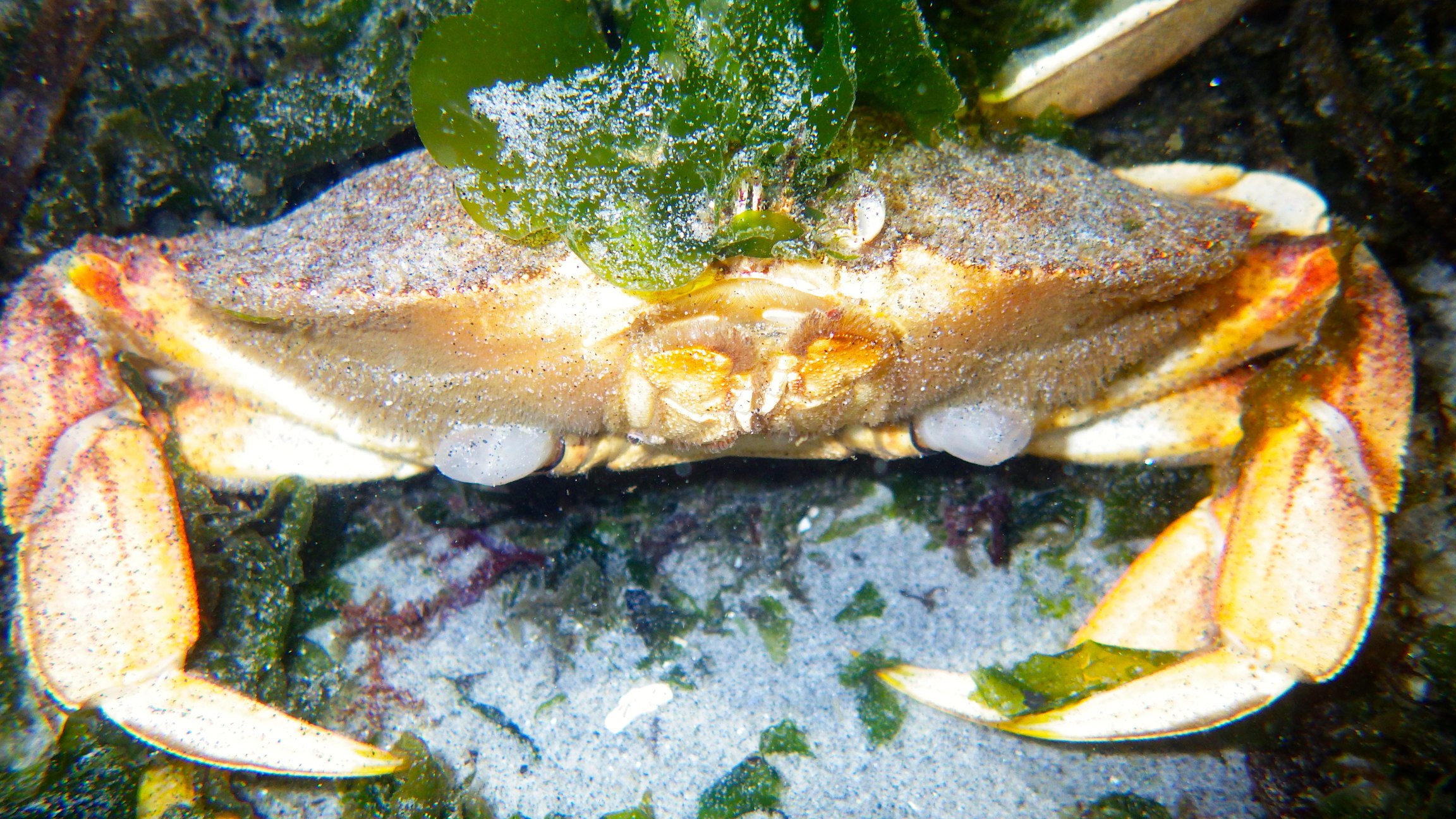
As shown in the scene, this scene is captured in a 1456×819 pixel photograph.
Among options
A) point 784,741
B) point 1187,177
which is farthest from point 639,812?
point 1187,177

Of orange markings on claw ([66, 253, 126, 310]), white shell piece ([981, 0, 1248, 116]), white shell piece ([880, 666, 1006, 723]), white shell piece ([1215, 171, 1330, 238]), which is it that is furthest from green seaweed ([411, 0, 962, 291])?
white shell piece ([1215, 171, 1330, 238])

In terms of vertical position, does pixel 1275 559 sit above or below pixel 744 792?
above

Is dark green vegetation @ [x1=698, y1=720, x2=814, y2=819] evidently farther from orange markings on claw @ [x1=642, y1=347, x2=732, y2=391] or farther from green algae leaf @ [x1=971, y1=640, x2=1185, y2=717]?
orange markings on claw @ [x1=642, y1=347, x2=732, y2=391]

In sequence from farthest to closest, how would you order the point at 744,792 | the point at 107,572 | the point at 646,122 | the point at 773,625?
the point at 773,625
the point at 744,792
the point at 107,572
the point at 646,122

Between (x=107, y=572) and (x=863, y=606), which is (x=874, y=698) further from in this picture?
(x=107, y=572)

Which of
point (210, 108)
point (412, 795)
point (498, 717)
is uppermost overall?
point (210, 108)

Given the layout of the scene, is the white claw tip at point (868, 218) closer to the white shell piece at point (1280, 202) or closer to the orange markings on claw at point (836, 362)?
the orange markings on claw at point (836, 362)

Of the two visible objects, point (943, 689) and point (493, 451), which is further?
point (943, 689)
